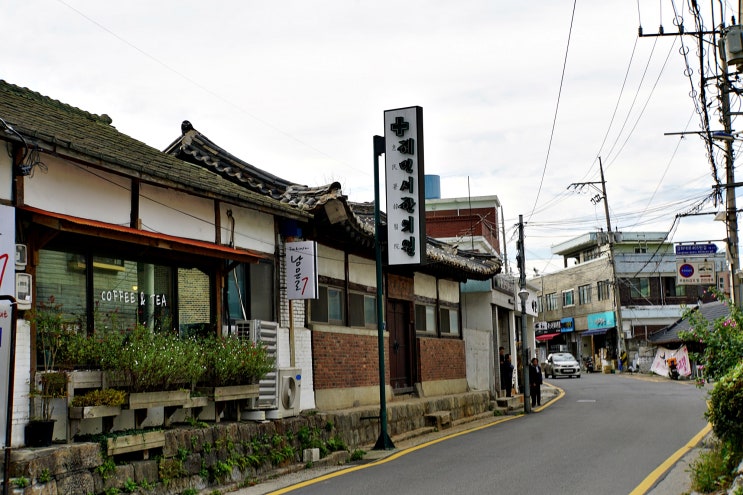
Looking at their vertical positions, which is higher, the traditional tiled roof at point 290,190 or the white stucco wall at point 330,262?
the traditional tiled roof at point 290,190

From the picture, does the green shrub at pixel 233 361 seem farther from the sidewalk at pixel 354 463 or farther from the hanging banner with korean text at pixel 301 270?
the hanging banner with korean text at pixel 301 270

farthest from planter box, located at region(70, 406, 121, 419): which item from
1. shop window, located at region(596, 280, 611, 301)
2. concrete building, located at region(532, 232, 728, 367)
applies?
shop window, located at region(596, 280, 611, 301)

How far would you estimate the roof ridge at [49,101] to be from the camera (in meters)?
13.6

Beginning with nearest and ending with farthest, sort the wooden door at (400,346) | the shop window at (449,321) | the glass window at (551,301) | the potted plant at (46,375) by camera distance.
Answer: the potted plant at (46,375) < the wooden door at (400,346) < the shop window at (449,321) < the glass window at (551,301)

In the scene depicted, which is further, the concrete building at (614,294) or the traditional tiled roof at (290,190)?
the concrete building at (614,294)

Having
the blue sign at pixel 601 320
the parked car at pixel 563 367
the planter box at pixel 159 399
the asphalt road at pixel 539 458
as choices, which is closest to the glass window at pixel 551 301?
the blue sign at pixel 601 320

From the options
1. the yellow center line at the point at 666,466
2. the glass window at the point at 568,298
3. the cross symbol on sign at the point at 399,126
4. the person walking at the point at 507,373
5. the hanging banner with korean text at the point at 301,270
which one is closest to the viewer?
the yellow center line at the point at 666,466

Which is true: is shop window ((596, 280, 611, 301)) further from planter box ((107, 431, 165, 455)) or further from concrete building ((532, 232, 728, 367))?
planter box ((107, 431, 165, 455))

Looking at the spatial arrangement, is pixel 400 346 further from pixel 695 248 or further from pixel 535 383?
pixel 695 248

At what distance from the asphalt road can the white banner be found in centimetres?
2702

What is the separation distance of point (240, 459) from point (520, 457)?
4938mm

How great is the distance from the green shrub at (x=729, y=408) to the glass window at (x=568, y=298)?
6595cm

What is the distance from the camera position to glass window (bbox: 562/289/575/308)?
249ft

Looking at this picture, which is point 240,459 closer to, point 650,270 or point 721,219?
point 721,219
